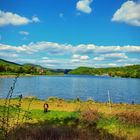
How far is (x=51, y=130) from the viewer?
782 centimetres

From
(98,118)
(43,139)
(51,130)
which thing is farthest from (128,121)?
(43,139)

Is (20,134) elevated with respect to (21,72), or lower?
lower

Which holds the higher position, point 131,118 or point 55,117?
point 131,118

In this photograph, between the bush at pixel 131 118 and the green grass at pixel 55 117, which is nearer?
the bush at pixel 131 118

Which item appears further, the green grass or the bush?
the green grass

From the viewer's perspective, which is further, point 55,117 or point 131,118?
point 55,117

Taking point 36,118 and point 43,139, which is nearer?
point 43,139

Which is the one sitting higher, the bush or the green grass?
the bush

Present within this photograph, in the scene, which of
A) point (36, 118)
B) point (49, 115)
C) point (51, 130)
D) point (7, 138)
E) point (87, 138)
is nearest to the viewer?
point (7, 138)

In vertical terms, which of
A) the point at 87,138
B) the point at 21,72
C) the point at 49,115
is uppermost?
the point at 21,72

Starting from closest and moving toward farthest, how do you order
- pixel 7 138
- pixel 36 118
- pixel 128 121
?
pixel 7 138 < pixel 128 121 < pixel 36 118

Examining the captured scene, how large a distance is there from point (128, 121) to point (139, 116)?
0.84m

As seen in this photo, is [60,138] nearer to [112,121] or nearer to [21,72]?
[21,72]

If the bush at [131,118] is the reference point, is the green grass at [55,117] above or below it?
below
